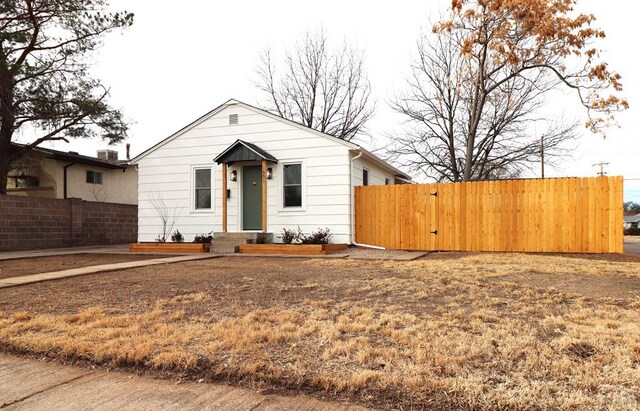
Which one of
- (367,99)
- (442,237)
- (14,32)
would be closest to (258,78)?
(367,99)

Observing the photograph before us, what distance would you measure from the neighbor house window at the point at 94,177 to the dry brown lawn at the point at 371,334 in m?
16.8

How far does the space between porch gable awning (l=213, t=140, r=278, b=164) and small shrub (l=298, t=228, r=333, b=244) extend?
7.98ft

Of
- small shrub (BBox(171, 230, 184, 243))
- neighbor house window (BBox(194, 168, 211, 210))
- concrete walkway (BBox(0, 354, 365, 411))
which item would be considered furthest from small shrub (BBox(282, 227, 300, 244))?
concrete walkway (BBox(0, 354, 365, 411))

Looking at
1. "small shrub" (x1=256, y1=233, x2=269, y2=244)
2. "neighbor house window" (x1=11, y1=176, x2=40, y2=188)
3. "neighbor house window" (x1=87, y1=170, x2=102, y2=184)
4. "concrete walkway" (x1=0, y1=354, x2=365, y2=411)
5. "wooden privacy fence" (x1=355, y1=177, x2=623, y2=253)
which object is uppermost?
"neighbor house window" (x1=87, y1=170, x2=102, y2=184)

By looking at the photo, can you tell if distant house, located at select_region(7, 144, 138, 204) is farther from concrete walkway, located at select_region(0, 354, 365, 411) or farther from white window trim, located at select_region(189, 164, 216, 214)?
concrete walkway, located at select_region(0, 354, 365, 411)

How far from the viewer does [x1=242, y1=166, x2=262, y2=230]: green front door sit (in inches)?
524

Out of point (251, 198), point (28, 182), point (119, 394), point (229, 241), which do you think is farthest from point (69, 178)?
point (119, 394)

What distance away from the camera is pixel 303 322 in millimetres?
3994

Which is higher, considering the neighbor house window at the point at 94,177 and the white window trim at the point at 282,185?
the neighbor house window at the point at 94,177

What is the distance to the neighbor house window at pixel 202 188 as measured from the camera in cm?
1401

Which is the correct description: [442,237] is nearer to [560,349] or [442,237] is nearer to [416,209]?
[416,209]

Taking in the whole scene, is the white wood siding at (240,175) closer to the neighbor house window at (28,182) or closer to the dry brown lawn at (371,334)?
the dry brown lawn at (371,334)

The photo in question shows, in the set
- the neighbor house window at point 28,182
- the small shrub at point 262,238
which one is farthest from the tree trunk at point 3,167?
the small shrub at point 262,238

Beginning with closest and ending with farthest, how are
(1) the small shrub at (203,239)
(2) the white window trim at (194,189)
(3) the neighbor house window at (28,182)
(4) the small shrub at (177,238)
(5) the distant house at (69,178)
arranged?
(1) the small shrub at (203,239) → (4) the small shrub at (177,238) → (2) the white window trim at (194,189) → (5) the distant house at (69,178) → (3) the neighbor house window at (28,182)
